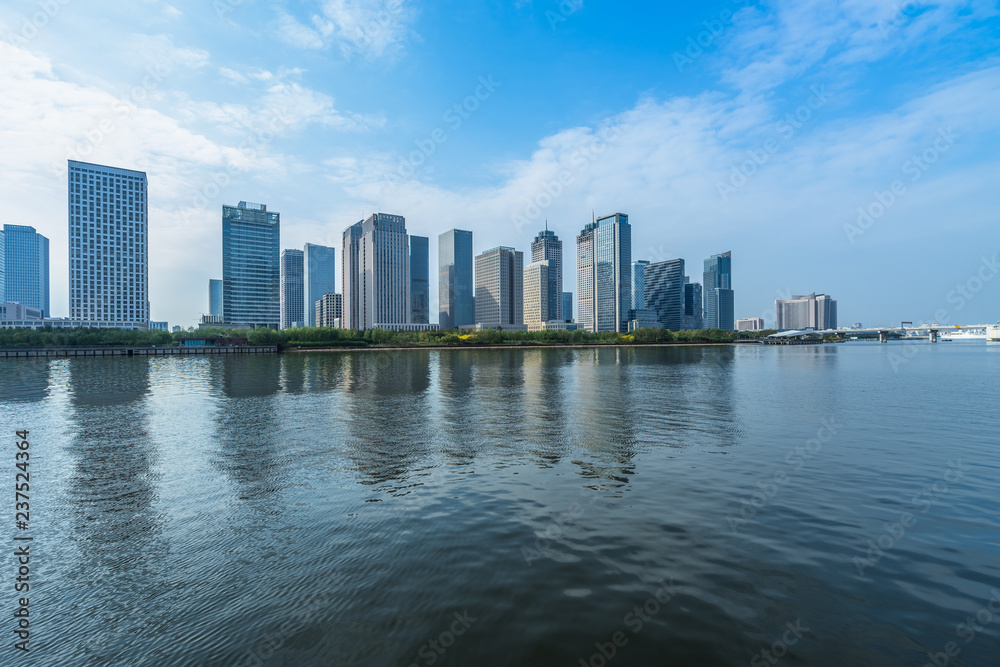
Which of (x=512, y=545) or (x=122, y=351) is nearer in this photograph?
(x=512, y=545)

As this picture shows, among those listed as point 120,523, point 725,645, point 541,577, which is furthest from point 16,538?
point 725,645

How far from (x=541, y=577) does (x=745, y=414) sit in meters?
30.2

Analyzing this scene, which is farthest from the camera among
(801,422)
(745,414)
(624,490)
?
(745,414)

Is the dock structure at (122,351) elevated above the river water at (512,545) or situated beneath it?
elevated above

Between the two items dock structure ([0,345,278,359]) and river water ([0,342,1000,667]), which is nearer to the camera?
river water ([0,342,1000,667])

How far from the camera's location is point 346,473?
20281mm

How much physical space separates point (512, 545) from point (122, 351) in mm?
190359

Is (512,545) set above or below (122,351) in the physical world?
below

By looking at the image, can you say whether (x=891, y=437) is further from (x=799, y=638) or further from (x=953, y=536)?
(x=799, y=638)

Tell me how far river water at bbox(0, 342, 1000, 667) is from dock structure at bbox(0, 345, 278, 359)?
153 metres

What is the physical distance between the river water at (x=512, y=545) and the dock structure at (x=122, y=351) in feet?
501

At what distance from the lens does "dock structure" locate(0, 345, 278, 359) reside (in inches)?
5448

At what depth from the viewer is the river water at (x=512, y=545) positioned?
29.0ft

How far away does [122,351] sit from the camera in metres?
150
